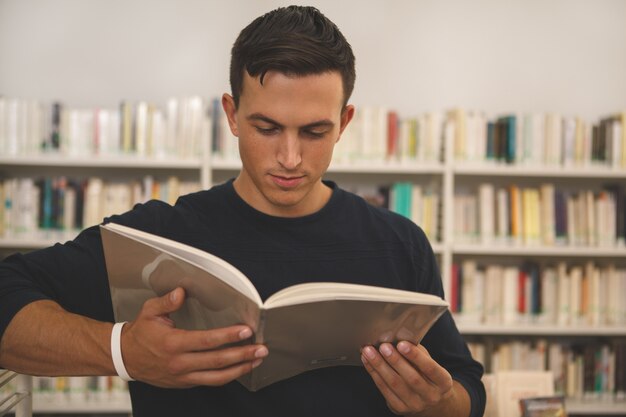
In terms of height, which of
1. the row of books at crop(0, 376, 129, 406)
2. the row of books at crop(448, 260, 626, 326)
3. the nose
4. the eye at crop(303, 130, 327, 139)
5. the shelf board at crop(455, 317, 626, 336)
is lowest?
the row of books at crop(0, 376, 129, 406)

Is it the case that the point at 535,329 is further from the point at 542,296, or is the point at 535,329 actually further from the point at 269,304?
the point at 269,304

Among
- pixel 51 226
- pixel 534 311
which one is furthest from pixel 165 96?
pixel 534 311

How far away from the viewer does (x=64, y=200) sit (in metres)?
2.92

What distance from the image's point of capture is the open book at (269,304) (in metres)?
0.76

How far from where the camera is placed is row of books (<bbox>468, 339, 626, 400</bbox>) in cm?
311

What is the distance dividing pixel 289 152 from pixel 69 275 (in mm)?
418

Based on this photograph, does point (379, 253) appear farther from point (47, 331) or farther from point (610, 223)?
point (610, 223)

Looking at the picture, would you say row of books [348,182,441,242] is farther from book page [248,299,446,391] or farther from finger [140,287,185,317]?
finger [140,287,185,317]

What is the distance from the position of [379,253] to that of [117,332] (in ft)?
1.68

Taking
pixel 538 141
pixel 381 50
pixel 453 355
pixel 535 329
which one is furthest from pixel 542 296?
pixel 453 355

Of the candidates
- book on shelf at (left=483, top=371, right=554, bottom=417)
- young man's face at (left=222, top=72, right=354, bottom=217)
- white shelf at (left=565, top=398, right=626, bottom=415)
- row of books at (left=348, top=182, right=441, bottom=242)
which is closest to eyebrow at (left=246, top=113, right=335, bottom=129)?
young man's face at (left=222, top=72, right=354, bottom=217)

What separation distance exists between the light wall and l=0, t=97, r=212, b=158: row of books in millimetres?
368

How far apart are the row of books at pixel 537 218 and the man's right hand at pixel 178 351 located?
7.88 feet

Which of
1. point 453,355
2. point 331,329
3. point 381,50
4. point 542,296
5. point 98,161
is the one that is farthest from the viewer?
point 381,50
